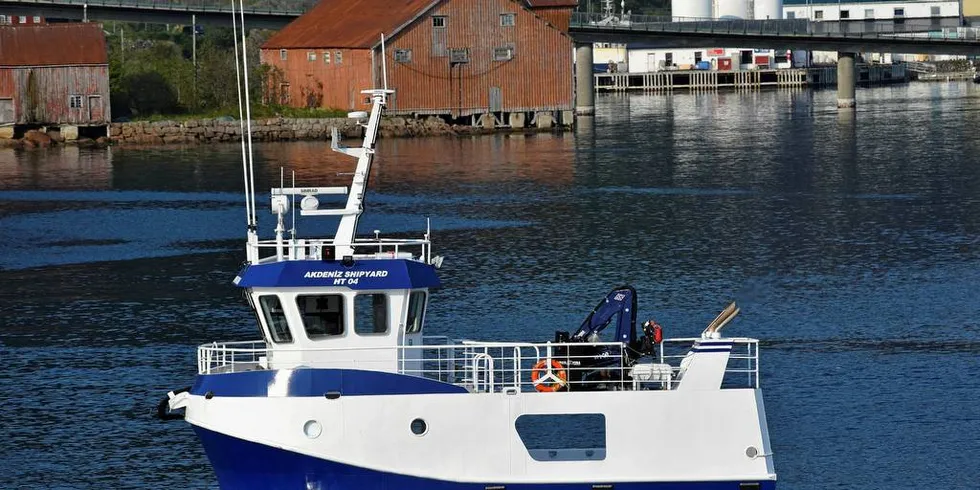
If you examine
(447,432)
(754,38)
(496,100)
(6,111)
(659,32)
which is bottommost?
(447,432)

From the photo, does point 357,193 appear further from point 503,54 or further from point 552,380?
point 503,54

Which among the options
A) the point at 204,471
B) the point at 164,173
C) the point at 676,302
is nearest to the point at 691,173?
the point at 164,173

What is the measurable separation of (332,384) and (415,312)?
2.19 m

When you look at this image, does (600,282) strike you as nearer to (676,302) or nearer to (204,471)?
(676,302)

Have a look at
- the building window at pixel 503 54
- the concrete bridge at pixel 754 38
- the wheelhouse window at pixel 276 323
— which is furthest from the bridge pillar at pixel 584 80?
the wheelhouse window at pixel 276 323

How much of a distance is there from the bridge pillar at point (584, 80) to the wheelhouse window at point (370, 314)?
89059mm

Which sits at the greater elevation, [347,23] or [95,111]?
Answer: [347,23]

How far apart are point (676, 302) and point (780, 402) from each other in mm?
10198

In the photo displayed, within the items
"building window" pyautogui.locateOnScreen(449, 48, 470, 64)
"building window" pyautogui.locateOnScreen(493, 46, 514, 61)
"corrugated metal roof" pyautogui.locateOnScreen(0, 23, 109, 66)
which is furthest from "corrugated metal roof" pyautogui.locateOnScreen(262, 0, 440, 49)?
"corrugated metal roof" pyautogui.locateOnScreen(0, 23, 109, 66)

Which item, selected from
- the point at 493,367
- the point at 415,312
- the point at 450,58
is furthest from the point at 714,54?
the point at 493,367

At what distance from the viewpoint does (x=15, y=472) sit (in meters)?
29.4

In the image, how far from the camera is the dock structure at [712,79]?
174875 mm

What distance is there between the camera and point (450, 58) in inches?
4003

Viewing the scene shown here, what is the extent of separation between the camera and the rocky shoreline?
102 metres
